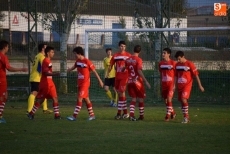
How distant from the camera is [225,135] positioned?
44.5 ft

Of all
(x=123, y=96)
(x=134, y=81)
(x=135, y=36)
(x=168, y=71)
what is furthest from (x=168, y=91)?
(x=135, y=36)

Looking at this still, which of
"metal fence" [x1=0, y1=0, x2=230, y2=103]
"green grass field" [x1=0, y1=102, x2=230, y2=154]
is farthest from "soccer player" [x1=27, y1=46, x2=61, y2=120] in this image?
"metal fence" [x1=0, y1=0, x2=230, y2=103]

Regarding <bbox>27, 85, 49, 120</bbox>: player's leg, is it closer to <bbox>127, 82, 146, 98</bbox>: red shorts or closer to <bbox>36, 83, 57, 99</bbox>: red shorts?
<bbox>36, 83, 57, 99</bbox>: red shorts

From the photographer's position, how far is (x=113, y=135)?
44.7 feet

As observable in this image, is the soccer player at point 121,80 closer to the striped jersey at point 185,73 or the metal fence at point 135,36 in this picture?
the striped jersey at point 185,73

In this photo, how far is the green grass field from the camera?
11711mm

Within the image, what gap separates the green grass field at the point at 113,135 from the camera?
461 inches

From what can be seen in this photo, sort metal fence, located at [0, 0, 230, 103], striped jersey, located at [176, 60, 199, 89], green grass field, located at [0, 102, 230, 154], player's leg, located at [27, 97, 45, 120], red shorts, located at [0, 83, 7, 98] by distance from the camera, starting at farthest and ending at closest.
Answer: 1. metal fence, located at [0, 0, 230, 103]
2. player's leg, located at [27, 97, 45, 120]
3. red shorts, located at [0, 83, 7, 98]
4. striped jersey, located at [176, 60, 199, 89]
5. green grass field, located at [0, 102, 230, 154]

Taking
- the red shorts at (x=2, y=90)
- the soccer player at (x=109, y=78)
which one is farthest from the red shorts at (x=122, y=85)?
the soccer player at (x=109, y=78)

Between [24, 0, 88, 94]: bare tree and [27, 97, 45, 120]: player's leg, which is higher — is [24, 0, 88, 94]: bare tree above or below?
above

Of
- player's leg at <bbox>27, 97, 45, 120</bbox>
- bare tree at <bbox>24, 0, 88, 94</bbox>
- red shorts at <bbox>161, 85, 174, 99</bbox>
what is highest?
bare tree at <bbox>24, 0, 88, 94</bbox>

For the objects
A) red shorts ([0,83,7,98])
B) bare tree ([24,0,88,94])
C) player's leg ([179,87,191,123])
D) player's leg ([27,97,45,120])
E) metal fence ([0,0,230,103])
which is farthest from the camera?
bare tree ([24,0,88,94])

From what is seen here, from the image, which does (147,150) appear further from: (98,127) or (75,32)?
(75,32)

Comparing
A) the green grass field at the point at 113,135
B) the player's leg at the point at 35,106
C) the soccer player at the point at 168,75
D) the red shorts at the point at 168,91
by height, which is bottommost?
the green grass field at the point at 113,135
